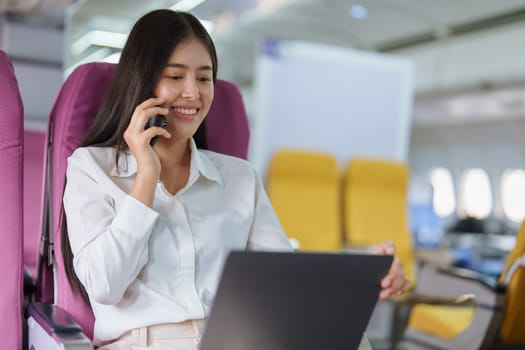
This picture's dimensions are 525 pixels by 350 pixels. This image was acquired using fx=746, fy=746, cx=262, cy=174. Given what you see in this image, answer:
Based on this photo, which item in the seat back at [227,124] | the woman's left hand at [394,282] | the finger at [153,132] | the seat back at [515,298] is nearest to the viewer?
the woman's left hand at [394,282]

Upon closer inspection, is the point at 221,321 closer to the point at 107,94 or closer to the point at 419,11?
the point at 107,94

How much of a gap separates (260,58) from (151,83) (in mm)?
4480

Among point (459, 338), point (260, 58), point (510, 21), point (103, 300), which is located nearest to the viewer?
point (103, 300)

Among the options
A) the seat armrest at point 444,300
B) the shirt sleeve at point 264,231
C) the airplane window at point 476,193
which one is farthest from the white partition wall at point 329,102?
the airplane window at point 476,193

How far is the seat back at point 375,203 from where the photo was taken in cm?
664

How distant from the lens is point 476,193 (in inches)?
739

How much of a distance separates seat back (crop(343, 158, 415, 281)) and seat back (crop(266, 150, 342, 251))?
208 mm

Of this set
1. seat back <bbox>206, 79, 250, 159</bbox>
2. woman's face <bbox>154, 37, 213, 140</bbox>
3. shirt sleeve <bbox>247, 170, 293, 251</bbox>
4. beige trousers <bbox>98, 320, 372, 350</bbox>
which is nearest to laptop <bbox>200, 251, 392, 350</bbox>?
beige trousers <bbox>98, 320, 372, 350</bbox>

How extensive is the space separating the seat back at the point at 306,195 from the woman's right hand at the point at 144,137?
433 centimetres

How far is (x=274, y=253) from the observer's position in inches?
61.7

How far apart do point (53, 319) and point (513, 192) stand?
1656 centimetres

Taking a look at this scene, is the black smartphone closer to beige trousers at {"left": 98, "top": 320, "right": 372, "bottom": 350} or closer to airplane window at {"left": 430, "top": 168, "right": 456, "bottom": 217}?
beige trousers at {"left": 98, "top": 320, "right": 372, "bottom": 350}

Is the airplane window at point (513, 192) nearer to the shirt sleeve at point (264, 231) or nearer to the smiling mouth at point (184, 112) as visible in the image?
the shirt sleeve at point (264, 231)

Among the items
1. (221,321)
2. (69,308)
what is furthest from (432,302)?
(221,321)
